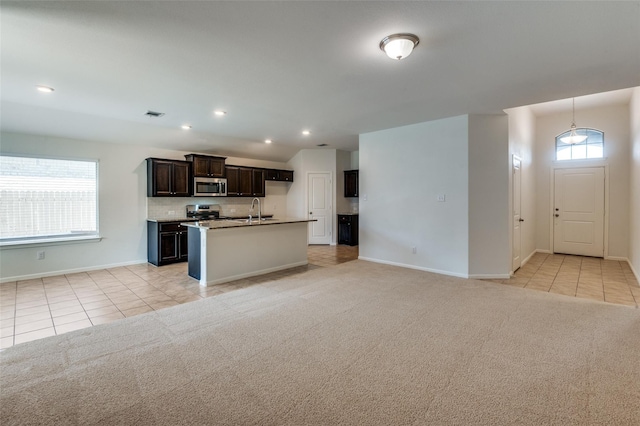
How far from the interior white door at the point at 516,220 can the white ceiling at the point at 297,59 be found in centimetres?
134

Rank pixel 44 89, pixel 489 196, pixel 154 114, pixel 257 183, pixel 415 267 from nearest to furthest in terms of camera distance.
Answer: pixel 44 89 → pixel 154 114 → pixel 489 196 → pixel 415 267 → pixel 257 183

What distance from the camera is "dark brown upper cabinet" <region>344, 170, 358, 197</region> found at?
857 cm

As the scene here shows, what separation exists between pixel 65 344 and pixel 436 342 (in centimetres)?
336

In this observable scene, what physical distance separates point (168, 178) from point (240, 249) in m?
2.57

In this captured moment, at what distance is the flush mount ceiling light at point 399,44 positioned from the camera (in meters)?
2.44

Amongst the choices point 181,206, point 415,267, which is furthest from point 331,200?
point 181,206

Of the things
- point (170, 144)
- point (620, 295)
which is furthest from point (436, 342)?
point (170, 144)

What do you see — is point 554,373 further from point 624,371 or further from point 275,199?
point 275,199

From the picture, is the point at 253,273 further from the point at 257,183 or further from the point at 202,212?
the point at 257,183

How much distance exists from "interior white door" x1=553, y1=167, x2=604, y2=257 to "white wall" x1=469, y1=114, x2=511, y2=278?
11.0ft

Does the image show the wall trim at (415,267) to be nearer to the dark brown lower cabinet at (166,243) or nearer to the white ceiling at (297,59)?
the white ceiling at (297,59)

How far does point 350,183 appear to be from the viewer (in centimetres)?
867

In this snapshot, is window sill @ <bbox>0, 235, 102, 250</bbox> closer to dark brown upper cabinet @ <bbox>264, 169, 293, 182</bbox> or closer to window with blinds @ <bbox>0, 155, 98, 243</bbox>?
window with blinds @ <bbox>0, 155, 98, 243</bbox>

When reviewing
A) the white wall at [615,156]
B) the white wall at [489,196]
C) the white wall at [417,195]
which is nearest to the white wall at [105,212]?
the white wall at [417,195]
